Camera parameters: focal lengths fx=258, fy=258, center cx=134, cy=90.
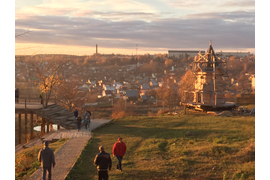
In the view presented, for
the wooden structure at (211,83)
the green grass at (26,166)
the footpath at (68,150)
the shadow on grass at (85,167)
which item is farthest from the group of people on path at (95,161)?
the wooden structure at (211,83)

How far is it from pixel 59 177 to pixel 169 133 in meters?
12.3

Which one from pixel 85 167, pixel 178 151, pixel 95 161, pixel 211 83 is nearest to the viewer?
pixel 95 161

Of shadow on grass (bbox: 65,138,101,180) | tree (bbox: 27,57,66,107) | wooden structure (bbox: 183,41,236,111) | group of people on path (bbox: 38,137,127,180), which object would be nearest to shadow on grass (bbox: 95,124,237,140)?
shadow on grass (bbox: 65,138,101,180)

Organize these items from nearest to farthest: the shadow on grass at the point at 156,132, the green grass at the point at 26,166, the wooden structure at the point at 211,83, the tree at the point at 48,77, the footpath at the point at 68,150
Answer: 1. the footpath at the point at 68,150
2. the green grass at the point at 26,166
3. the shadow on grass at the point at 156,132
4. the tree at the point at 48,77
5. the wooden structure at the point at 211,83

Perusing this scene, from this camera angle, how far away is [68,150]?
58.0 feet

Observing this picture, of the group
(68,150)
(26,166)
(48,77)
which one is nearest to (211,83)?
(48,77)

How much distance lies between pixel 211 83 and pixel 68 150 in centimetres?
2385

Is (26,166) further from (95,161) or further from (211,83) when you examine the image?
(211,83)

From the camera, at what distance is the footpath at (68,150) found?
1320 cm

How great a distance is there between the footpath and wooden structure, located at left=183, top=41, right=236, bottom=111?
15.0 meters

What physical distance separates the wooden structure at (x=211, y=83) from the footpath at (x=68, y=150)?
49.2 ft

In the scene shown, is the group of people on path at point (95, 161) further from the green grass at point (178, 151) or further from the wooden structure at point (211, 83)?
the wooden structure at point (211, 83)

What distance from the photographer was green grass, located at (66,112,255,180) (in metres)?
13.0

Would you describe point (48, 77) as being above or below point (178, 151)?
above
